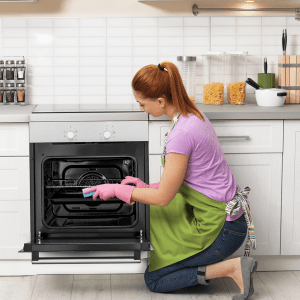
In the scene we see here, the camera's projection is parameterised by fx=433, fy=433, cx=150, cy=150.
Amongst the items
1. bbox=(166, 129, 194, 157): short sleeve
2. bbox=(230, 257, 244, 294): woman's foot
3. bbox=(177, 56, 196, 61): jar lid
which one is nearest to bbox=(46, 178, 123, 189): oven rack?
bbox=(166, 129, 194, 157): short sleeve

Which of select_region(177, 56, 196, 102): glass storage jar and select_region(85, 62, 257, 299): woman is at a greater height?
select_region(177, 56, 196, 102): glass storage jar

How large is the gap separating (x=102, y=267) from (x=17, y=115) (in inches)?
36.8

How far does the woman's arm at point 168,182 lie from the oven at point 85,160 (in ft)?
0.94

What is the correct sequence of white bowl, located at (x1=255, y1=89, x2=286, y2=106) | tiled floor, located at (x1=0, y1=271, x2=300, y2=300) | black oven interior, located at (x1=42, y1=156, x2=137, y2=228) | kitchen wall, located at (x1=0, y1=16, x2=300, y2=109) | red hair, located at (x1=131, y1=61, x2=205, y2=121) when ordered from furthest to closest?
kitchen wall, located at (x1=0, y1=16, x2=300, y2=109), white bowl, located at (x1=255, y1=89, x2=286, y2=106), black oven interior, located at (x1=42, y1=156, x2=137, y2=228), tiled floor, located at (x1=0, y1=271, x2=300, y2=300), red hair, located at (x1=131, y1=61, x2=205, y2=121)

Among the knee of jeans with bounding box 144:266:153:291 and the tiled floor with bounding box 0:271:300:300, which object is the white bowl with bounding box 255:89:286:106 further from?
the knee of jeans with bounding box 144:266:153:291

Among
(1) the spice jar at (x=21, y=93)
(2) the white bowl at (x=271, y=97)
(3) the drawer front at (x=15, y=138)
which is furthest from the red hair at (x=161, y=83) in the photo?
(1) the spice jar at (x=21, y=93)

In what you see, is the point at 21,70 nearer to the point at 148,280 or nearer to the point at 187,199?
the point at 187,199

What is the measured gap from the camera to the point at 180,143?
1828 mm

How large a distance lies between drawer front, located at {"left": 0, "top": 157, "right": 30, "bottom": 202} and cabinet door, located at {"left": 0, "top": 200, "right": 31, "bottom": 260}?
37mm

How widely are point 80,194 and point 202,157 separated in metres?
0.72

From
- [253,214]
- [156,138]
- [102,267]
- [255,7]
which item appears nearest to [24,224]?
[102,267]

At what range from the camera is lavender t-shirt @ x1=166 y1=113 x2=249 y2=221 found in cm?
184

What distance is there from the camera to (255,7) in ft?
9.16

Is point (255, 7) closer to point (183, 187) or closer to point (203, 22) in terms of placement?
point (203, 22)
